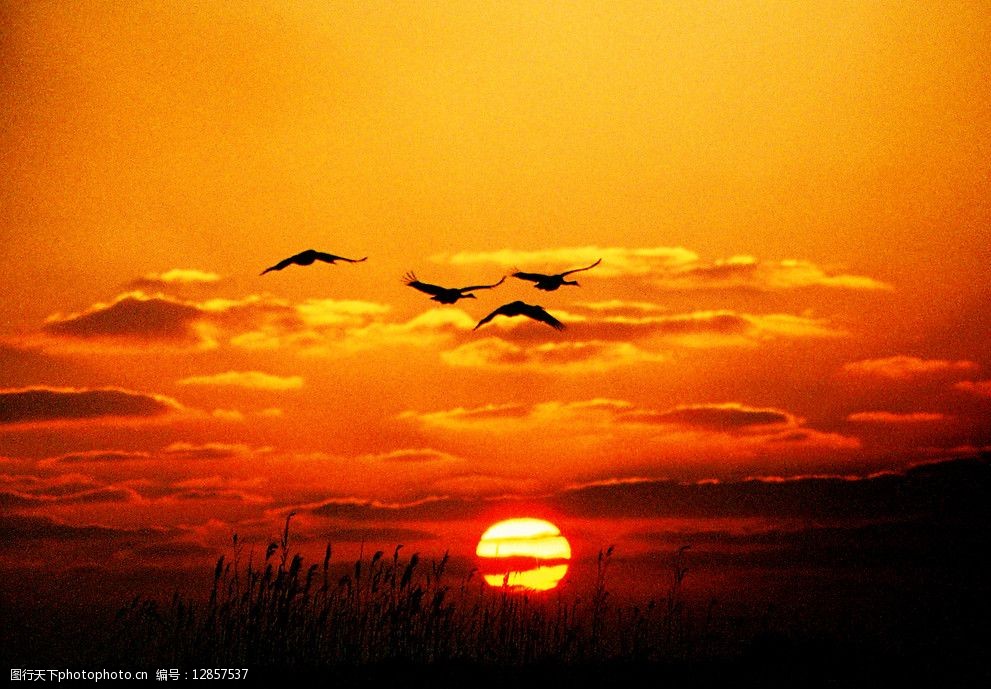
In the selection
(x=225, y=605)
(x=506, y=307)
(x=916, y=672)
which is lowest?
(x=916, y=672)

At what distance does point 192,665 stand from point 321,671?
2.26m

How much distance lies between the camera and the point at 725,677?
2255cm

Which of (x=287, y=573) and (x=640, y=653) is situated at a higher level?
(x=287, y=573)

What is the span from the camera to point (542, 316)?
22.7 m

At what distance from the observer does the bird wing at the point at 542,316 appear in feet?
74.0

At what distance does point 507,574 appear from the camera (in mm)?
23812

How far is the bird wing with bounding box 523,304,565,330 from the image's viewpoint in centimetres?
2255

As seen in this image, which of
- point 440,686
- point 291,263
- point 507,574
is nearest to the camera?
point 440,686

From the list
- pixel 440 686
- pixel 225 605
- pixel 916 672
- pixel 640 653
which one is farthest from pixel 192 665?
pixel 916 672

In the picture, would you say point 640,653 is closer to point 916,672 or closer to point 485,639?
point 485,639

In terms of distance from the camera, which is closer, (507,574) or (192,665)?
(192,665)

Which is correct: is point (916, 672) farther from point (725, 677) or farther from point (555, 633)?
point (555, 633)

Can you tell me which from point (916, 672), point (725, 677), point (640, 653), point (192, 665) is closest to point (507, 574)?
point (640, 653)

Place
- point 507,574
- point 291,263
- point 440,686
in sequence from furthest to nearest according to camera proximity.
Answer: point 507,574 → point 291,263 → point 440,686
